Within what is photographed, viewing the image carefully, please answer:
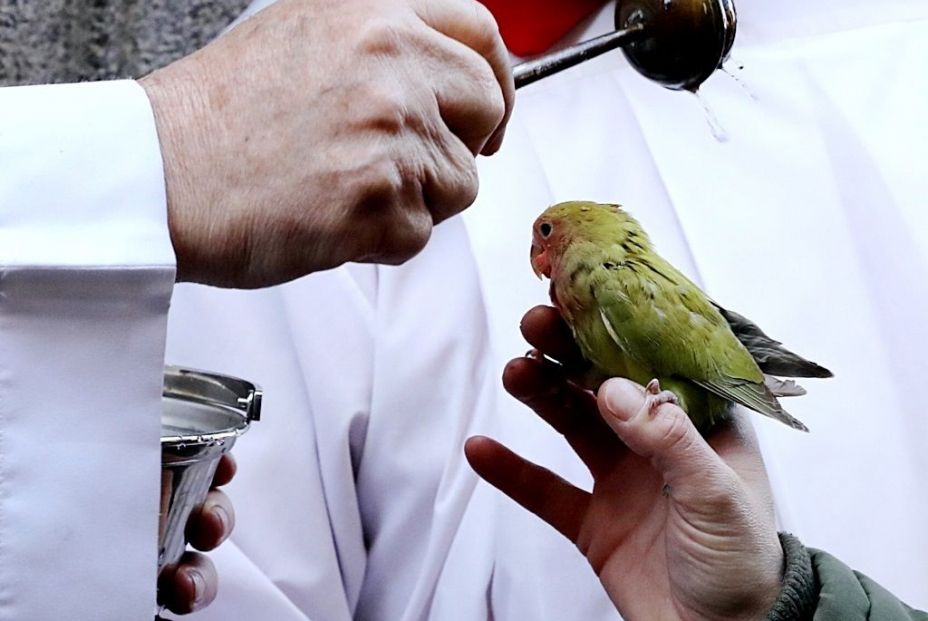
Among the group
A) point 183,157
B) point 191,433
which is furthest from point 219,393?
point 183,157

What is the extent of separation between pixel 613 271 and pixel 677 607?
0.67ft

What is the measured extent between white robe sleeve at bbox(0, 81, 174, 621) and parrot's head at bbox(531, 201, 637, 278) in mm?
233

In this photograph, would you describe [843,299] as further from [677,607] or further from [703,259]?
[677,607]

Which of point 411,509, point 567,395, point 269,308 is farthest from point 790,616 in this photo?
point 269,308

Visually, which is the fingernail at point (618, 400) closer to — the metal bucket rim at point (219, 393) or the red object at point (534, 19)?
the metal bucket rim at point (219, 393)

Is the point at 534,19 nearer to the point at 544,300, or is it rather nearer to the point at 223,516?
the point at 544,300

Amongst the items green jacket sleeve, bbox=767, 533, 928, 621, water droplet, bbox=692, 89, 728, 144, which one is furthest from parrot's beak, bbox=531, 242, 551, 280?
water droplet, bbox=692, 89, 728, 144

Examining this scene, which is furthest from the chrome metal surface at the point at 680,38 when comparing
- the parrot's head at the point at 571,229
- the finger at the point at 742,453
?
the finger at the point at 742,453

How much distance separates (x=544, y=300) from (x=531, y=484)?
22 centimetres

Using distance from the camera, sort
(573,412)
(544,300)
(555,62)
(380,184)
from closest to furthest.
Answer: (380,184) < (555,62) < (573,412) < (544,300)

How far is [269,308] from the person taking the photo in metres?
0.98

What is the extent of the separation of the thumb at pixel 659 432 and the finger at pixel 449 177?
0.41ft

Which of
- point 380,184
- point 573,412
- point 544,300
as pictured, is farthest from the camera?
point 544,300

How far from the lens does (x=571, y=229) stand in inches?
25.7
